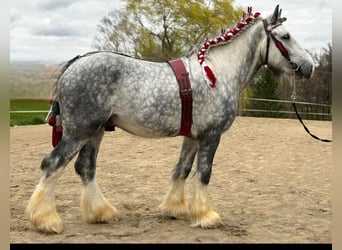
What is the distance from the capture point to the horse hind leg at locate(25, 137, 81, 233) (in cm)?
335

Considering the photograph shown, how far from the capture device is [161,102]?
137 inches

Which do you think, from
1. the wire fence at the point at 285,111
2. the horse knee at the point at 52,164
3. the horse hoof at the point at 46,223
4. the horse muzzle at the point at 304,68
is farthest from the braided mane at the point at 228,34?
the wire fence at the point at 285,111

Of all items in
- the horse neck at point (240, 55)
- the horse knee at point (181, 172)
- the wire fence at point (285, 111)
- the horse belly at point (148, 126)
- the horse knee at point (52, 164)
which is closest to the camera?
the horse knee at point (52, 164)

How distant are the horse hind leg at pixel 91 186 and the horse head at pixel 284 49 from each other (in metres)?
1.87

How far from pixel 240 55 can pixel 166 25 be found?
1404 cm

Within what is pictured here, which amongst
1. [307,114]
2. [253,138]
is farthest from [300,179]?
[307,114]

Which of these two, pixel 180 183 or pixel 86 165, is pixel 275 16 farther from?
pixel 86 165

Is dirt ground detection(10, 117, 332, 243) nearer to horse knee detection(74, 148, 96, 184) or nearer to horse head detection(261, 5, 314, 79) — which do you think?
horse knee detection(74, 148, 96, 184)

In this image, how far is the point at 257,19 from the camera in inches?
153

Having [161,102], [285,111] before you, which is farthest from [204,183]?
[285,111]

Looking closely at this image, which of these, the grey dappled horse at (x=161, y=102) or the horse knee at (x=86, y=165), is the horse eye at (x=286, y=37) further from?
the horse knee at (x=86, y=165)

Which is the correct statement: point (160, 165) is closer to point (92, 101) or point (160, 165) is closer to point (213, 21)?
point (92, 101)

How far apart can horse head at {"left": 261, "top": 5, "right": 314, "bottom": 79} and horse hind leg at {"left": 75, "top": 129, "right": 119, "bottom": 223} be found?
187cm

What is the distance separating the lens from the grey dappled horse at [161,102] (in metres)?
3.38
